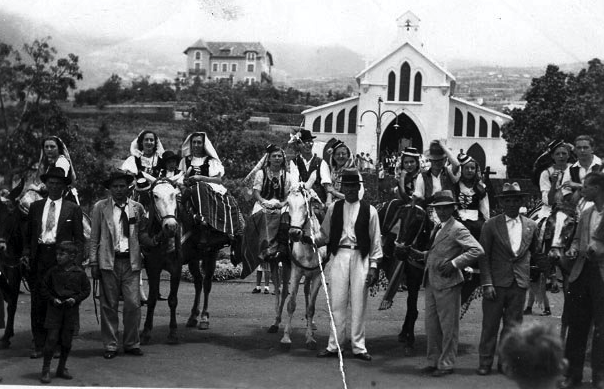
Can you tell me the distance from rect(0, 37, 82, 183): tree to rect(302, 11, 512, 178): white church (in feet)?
15.3

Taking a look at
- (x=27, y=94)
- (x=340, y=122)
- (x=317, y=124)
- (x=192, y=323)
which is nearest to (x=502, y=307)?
(x=192, y=323)

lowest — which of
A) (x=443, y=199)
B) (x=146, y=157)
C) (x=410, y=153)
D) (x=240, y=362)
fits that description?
(x=240, y=362)

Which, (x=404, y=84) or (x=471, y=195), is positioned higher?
(x=404, y=84)

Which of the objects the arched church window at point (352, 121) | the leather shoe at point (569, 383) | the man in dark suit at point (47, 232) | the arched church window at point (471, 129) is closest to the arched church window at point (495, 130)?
the arched church window at point (471, 129)

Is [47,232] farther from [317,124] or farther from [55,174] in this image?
[317,124]

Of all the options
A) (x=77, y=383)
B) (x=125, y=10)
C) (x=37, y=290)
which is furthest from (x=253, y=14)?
(x=77, y=383)

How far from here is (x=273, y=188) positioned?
9422mm

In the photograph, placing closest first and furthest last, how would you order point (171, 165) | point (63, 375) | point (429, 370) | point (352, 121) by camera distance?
point (63, 375), point (429, 370), point (171, 165), point (352, 121)

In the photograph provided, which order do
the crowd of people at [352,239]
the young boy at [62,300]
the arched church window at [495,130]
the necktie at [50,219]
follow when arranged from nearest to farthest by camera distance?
1. the young boy at [62,300]
2. the crowd of people at [352,239]
3. the necktie at [50,219]
4. the arched church window at [495,130]

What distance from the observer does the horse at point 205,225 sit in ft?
29.7

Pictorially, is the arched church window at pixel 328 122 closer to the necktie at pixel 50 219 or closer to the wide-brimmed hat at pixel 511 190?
the wide-brimmed hat at pixel 511 190

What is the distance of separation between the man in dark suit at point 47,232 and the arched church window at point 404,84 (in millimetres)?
10111

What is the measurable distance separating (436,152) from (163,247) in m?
3.20

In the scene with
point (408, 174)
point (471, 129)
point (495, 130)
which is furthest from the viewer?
point (495, 130)
